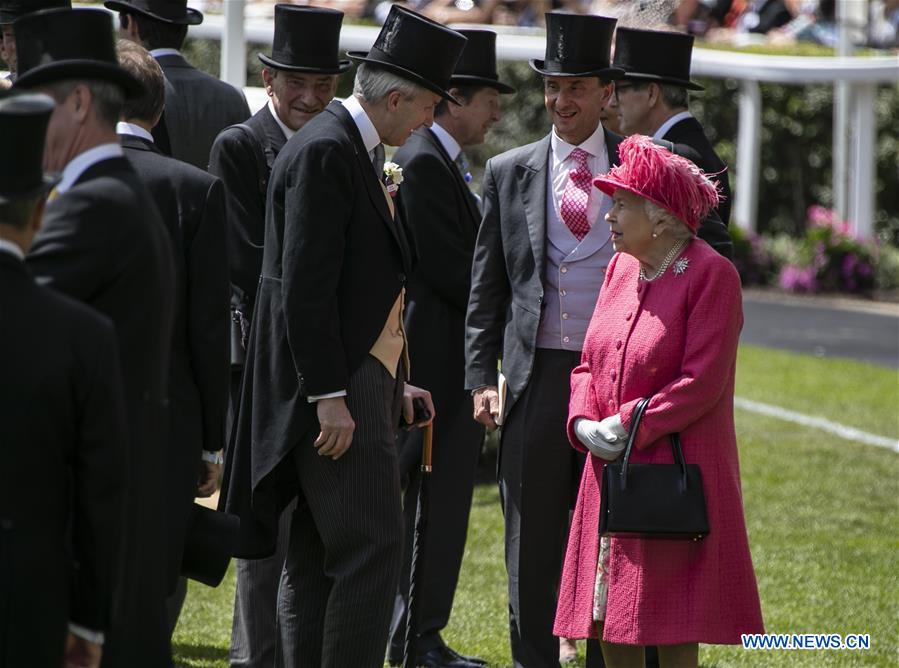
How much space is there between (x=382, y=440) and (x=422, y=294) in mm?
1850

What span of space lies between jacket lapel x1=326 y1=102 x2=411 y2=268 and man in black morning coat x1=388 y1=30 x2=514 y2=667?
1.59 metres

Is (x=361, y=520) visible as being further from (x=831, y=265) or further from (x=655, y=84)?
(x=831, y=265)

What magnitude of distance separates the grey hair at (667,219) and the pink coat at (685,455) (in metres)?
0.06

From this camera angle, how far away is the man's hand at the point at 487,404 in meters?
5.56

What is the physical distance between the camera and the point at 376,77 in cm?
465

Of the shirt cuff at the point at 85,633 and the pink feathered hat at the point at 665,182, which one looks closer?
the shirt cuff at the point at 85,633

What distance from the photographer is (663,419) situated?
15.2ft

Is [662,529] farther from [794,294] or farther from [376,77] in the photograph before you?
[794,294]

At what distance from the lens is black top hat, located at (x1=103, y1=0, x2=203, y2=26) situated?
5973 mm

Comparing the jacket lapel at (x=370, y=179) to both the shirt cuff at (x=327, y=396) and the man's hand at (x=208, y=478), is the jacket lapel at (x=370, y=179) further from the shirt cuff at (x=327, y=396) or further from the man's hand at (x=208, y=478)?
the man's hand at (x=208, y=478)

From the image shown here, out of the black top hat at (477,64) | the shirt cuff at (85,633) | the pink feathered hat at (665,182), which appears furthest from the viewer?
the black top hat at (477,64)

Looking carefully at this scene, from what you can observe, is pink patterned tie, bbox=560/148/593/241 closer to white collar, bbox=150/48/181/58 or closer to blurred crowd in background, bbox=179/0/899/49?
white collar, bbox=150/48/181/58

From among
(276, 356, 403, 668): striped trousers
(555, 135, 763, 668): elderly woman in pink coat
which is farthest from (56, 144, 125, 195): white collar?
(555, 135, 763, 668): elderly woman in pink coat

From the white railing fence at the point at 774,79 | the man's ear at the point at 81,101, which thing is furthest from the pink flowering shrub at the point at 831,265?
the man's ear at the point at 81,101
